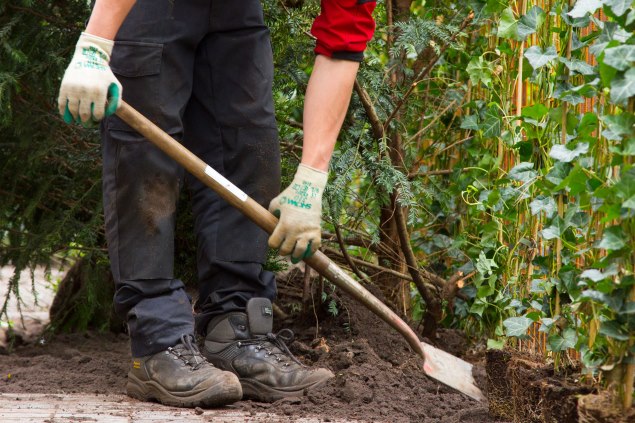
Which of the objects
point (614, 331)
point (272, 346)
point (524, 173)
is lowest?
point (272, 346)

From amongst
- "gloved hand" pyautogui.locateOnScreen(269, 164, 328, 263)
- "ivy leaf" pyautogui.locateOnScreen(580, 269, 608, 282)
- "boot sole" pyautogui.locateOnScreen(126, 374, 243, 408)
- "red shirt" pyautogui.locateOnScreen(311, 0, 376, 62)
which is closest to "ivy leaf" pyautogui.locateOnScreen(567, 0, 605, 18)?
"ivy leaf" pyautogui.locateOnScreen(580, 269, 608, 282)

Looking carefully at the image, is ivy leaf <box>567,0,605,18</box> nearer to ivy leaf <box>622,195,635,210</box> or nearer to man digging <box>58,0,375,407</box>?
ivy leaf <box>622,195,635,210</box>

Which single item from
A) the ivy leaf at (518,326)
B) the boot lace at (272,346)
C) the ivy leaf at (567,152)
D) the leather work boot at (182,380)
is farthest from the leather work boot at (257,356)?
the ivy leaf at (567,152)

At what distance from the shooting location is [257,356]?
300 cm

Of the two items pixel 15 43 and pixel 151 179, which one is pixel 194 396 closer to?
pixel 151 179

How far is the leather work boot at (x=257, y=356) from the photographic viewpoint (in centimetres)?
294

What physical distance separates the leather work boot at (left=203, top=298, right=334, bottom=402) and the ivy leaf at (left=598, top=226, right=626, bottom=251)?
4.49ft

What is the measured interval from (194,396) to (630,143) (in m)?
1.57

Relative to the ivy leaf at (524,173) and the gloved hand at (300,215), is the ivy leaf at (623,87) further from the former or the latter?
the gloved hand at (300,215)

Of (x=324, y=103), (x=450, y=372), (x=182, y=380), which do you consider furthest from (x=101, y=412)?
(x=450, y=372)

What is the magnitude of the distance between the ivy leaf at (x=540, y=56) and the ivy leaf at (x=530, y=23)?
95 mm

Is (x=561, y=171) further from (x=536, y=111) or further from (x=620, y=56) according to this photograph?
(x=620, y=56)

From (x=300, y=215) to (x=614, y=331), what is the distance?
1.13m

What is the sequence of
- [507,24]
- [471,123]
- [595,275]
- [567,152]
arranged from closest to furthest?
[595,275], [567,152], [507,24], [471,123]
